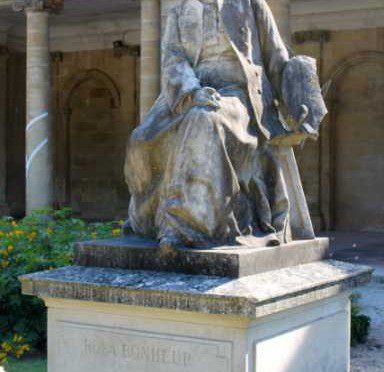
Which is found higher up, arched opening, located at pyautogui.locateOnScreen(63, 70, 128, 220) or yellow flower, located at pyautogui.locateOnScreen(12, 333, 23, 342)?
arched opening, located at pyautogui.locateOnScreen(63, 70, 128, 220)

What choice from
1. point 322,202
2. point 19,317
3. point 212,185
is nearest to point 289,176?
point 212,185

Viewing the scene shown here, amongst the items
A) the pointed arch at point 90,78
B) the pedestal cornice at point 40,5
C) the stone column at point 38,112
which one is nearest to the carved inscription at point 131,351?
the stone column at point 38,112

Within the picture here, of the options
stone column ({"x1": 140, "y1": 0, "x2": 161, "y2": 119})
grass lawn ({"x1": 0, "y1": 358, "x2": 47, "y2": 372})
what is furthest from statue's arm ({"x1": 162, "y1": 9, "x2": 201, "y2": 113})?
stone column ({"x1": 140, "y1": 0, "x2": 161, "y2": 119})

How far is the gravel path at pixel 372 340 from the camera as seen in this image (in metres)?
7.50

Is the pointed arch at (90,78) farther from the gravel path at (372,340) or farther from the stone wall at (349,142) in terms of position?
the gravel path at (372,340)

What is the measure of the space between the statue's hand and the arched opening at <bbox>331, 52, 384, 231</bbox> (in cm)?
1702

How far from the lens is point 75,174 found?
2673cm

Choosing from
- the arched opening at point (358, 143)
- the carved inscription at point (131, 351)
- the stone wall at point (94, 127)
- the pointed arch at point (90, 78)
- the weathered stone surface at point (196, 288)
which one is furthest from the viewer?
the pointed arch at point (90, 78)

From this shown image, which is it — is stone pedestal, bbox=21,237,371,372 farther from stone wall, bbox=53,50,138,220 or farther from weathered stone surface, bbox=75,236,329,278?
stone wall, bbox=53,50,138,220

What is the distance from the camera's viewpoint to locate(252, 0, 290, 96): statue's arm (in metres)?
5.25

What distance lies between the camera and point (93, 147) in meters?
26.4

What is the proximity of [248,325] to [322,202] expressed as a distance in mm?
17595

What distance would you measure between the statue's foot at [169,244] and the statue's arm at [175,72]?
0.72 metres

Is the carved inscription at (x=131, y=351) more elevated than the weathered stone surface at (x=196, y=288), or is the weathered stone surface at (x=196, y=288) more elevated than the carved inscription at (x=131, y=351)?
the weathered stone surface at (x=196, y=288)
